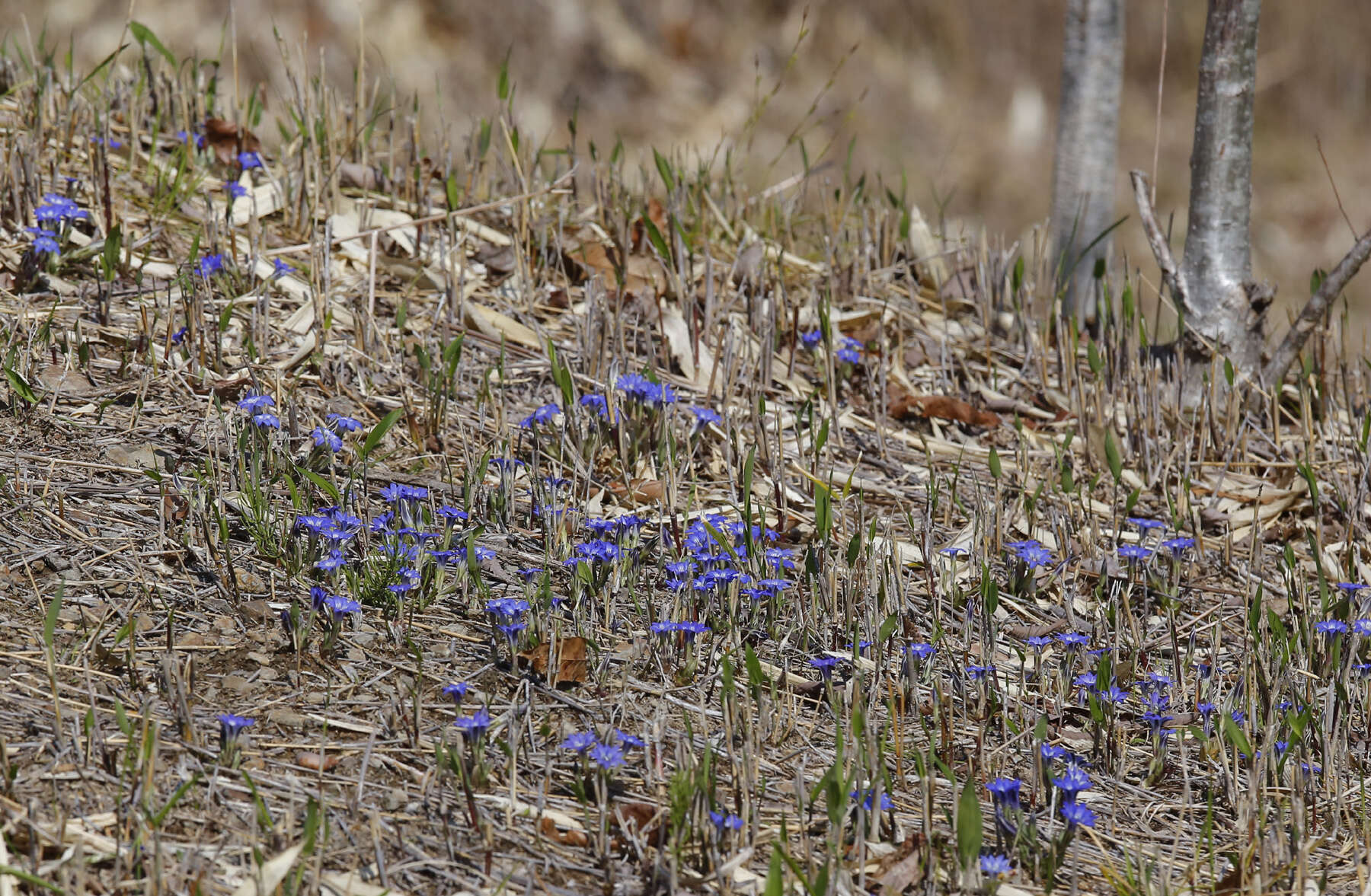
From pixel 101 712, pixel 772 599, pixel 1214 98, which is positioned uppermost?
pixel 1214 98

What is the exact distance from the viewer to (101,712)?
2.04 m

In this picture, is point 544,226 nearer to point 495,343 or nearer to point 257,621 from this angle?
point 495,343

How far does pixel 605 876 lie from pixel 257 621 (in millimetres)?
894

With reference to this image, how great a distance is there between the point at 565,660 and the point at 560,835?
1.36 ft

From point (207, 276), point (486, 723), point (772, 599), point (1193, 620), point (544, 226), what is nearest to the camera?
Answer: point (486, 723)

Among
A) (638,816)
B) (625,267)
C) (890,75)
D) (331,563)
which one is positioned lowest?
(638,816)

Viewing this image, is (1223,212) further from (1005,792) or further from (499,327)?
(1005,792)

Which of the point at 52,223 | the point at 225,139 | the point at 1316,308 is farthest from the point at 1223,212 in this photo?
the point at 52,223

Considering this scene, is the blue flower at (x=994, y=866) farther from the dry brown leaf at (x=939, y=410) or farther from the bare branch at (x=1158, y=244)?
the bare branch at (x=1158, y=244)

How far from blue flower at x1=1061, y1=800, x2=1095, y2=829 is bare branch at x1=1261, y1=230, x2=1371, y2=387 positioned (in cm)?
231

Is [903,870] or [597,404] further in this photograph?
[597,404]

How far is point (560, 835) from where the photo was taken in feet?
6.41

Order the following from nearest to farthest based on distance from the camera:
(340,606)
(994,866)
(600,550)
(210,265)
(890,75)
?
1. (994,866)
2. (340,606)
3. (600,550)
4. (210,265)
5. (890,75)

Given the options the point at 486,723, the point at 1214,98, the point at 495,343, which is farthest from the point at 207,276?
the point at 1214,98
